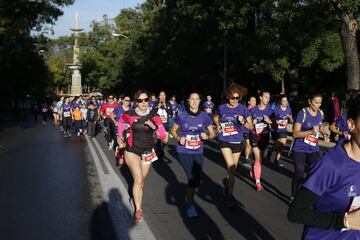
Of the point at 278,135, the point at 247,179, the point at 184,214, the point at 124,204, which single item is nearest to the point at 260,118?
the point at 247,179

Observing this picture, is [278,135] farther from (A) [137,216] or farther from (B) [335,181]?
(B) [335,181]

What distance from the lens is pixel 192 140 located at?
23.8 ft

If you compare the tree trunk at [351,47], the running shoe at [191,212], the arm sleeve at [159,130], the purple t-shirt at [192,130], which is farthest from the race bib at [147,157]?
the tree trunk at [351,47]

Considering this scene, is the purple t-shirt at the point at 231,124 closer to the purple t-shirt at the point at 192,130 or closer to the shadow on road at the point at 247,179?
the purple t-shirt at the point at 192,130

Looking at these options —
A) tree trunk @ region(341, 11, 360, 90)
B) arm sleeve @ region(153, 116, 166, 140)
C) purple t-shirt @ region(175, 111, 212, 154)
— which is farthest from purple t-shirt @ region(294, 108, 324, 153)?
tree trunk @ region(341, 11, 360, 90)

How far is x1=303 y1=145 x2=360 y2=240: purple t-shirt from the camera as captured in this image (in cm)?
254

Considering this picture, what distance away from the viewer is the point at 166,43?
151 ft

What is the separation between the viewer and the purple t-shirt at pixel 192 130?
7258 millimetres

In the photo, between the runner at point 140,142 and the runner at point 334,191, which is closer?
the runner at point 334,191

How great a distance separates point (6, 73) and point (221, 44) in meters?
17.7

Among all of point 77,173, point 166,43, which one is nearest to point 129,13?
point 166,43

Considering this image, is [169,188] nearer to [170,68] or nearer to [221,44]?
[221,44]

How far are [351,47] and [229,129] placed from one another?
11.8m

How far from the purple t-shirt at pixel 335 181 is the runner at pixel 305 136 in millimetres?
4766
